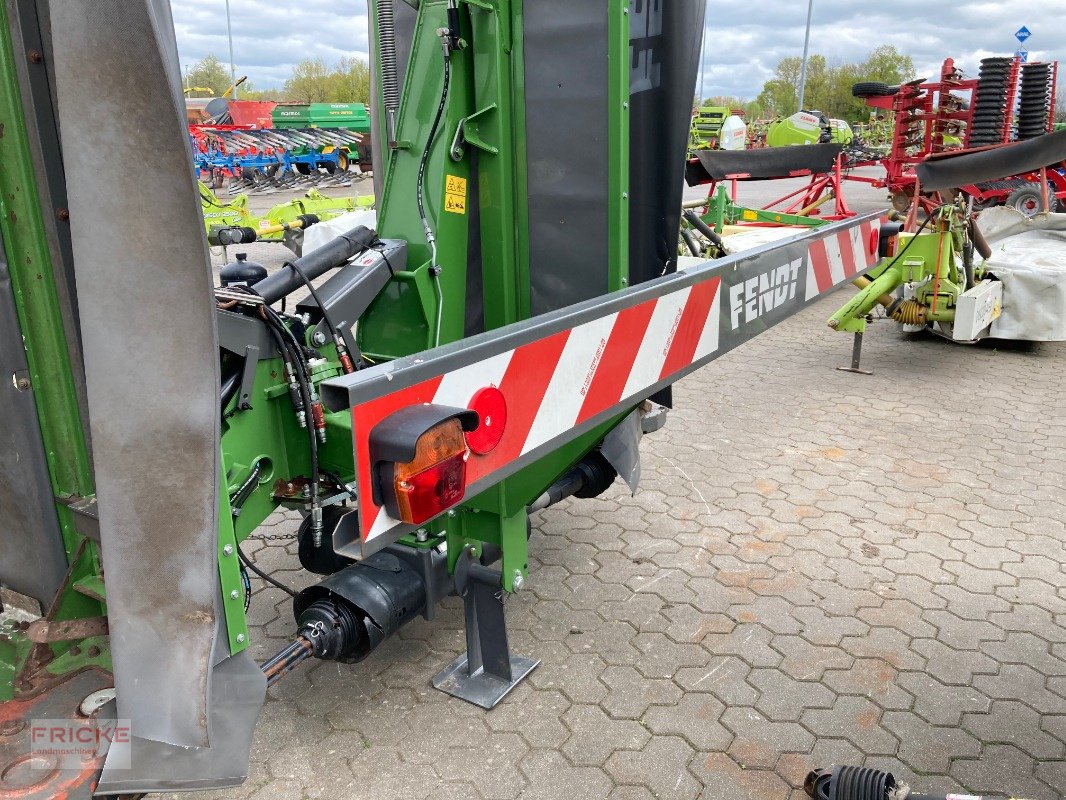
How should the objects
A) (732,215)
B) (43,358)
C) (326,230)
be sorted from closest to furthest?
(43,358) < (326,230) < (732,215)

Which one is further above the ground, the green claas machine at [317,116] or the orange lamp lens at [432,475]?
the green claas machine at [317,116]

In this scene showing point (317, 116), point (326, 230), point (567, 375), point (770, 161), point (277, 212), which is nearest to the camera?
point (567, 375)

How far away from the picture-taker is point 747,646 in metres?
2.95

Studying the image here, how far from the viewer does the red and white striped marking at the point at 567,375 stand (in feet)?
4.57

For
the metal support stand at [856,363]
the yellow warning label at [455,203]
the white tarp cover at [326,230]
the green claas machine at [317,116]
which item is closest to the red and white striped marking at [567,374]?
the yellow warning label at [455,203]

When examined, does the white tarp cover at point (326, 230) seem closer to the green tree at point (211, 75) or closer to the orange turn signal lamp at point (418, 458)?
the orange turn signal lamp at point (418, 458)

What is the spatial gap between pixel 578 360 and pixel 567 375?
0.14 ft

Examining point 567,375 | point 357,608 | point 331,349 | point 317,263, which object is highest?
point 317,263

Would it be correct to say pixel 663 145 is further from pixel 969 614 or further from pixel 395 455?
pixel 969 614

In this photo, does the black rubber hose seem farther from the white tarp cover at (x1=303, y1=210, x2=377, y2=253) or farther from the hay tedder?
the white tarp cover at (x1=303, y1=210, x2=377, y2=253)

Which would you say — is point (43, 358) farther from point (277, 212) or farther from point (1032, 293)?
point (277, 212)

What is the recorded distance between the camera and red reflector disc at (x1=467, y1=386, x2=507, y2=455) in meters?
1.55

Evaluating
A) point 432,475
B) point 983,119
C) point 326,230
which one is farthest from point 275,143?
point 432,475

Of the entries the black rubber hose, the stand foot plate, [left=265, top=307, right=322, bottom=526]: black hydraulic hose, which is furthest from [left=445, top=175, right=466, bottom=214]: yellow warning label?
the black rubber hose
